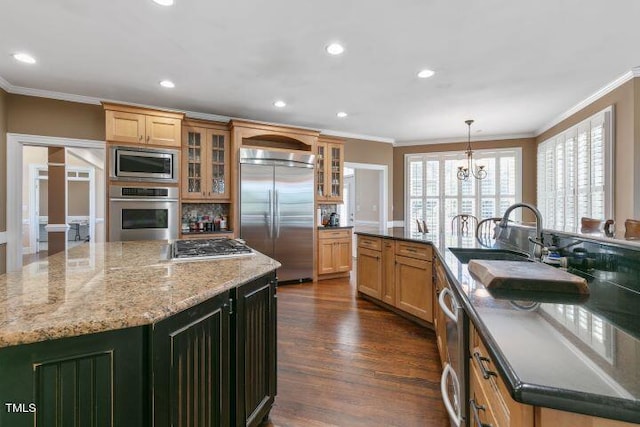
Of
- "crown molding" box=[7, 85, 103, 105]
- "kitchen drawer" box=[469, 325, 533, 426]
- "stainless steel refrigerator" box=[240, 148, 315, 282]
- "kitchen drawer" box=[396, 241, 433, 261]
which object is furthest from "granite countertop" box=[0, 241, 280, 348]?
"crown molding" box=[7, 85, 103, 105]

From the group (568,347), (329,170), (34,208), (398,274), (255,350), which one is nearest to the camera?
(568,347)

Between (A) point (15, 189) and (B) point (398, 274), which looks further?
(A) point (15, 189)

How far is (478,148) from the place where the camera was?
245 inches

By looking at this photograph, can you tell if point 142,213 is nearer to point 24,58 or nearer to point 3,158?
point 3,158

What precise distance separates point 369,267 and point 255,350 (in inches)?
93.9

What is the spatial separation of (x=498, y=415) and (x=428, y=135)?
5.93 metres

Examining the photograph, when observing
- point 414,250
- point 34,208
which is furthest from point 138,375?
point 34,208

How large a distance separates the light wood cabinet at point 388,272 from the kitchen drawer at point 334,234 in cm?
172

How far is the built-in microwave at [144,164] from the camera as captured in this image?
11.9 ft

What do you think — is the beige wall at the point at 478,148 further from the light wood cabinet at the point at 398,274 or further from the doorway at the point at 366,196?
the light wood cabinet at the point at 398,274

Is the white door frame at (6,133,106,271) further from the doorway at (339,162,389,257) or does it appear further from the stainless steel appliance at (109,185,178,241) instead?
the doorway at (339,162,389,257)

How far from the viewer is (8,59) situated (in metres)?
2.91

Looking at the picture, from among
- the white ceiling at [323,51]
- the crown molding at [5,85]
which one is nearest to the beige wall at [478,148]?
the white ceiling at [323,51]

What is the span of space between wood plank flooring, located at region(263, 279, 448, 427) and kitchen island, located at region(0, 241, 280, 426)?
0.47 metres
